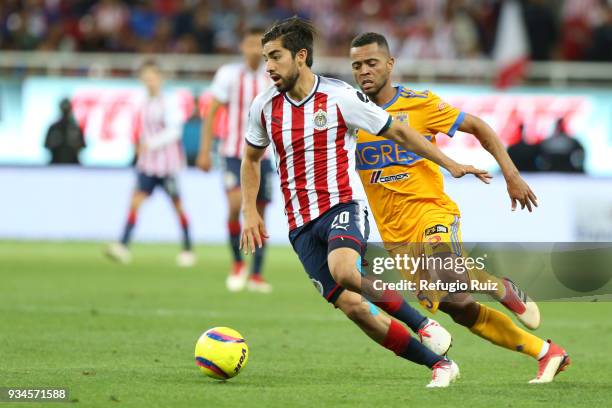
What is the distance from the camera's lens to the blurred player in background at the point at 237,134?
12656 millimetres

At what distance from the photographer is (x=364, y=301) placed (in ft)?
23.0

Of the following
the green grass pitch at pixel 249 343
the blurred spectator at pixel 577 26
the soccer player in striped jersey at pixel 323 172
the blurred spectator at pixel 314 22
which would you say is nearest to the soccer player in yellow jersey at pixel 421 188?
the green grass pitch at pixel 249 343

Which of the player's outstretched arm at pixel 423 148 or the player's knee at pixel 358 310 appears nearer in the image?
the player's outstretched arm at pixel 423 148

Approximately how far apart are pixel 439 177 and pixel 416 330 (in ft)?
3.52

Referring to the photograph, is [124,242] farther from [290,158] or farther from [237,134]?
[290,158]

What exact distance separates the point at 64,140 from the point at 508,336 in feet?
44.0

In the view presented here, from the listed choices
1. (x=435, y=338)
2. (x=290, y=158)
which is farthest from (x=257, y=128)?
(x=435, y=338)

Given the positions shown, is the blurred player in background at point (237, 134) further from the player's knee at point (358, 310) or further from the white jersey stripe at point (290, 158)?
the player's knee at point (358, 310)

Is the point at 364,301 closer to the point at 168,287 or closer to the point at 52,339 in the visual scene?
the point at 52,339

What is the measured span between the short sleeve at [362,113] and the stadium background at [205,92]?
8104 millimetres

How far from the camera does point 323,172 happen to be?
282 inches

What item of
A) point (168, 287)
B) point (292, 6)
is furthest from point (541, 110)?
point (168, 287)

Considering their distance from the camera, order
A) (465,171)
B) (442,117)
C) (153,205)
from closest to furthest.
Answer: (465,171)
(442,117)
(153,205)

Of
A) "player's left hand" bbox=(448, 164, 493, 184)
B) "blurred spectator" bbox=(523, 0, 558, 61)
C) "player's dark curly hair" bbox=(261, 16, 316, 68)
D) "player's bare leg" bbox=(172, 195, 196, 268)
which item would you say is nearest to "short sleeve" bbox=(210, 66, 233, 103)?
"player's bare leg" bbox=(172, 195, 196, 268)
